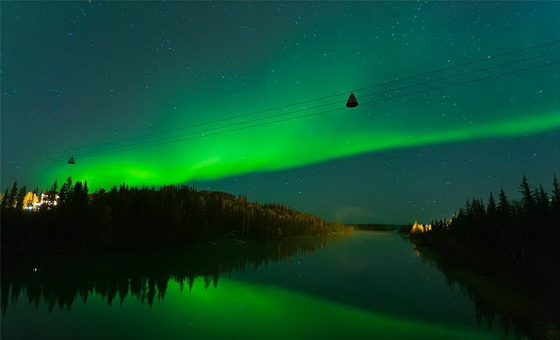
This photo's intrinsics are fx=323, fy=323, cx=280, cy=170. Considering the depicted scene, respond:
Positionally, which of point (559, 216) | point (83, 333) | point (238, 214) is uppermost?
point (238, 214)

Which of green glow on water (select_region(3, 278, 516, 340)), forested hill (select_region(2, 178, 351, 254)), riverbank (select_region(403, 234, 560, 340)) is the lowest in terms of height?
green glow on water (select_region(3, 278, 516, 340))

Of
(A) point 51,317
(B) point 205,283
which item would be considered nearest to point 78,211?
(B) point 205,283

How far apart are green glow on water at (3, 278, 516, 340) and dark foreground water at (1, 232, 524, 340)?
6cm

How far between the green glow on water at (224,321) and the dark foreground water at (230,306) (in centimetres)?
6

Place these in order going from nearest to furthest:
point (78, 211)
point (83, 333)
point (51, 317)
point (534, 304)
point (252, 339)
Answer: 1. point (252, 339)
2. point (83, 333)
3. point (51, 317)
4. point (534, 304)
5. point (78, 211)

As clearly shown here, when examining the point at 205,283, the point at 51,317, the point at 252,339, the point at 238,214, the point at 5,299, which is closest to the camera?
the point at 252,339

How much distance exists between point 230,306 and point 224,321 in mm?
4319

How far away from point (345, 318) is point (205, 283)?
18.3 m

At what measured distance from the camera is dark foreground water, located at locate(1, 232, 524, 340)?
57.4ft

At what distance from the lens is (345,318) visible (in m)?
20.6

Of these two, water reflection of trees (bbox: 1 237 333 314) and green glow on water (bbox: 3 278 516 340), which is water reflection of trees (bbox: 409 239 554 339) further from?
water reflection of trees (bbox: 1 237 333 314)

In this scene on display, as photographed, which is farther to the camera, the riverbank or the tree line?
the tree line

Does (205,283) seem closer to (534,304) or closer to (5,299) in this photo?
(5,299)

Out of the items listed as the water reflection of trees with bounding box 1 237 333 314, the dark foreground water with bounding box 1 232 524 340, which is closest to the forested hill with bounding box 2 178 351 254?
the water reflection of trees with bounding box 1 237 333 314
